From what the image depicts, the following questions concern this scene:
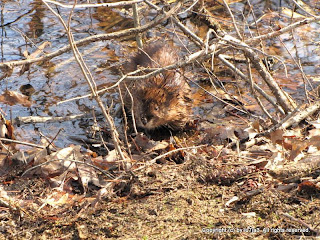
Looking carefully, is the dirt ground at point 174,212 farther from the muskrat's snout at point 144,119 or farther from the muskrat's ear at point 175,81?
the muskrat's ear at point 175,81

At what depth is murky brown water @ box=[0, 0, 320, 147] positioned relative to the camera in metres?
6.36

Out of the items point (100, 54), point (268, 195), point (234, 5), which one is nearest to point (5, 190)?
point (268, 195)

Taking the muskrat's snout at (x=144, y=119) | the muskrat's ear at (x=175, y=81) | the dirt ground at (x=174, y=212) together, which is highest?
the dirt ground at (x=174, y=212)

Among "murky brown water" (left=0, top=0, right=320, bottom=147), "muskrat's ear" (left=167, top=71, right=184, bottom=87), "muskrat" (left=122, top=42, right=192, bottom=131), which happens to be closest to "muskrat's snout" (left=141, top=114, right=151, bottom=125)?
"muskrat" (left=122, top=42, right=192, bottom=131)

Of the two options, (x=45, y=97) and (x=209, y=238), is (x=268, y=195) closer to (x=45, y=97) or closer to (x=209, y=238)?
(x=209, y=238)

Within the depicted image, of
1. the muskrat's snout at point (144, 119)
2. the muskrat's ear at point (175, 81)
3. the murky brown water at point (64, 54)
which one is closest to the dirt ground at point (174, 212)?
the muskrat's snout at point (144, 119)

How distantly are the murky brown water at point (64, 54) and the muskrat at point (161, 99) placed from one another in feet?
2.51

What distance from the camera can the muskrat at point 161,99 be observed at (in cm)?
607

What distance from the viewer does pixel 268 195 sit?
11.3 feet

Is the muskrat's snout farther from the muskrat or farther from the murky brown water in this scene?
the murky brown water

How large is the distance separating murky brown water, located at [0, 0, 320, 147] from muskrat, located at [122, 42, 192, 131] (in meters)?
0.76

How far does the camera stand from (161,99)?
6.21m

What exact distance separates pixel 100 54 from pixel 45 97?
179cm

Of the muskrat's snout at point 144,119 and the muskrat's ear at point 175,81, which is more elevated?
the muskrat's ear at point 175,81
